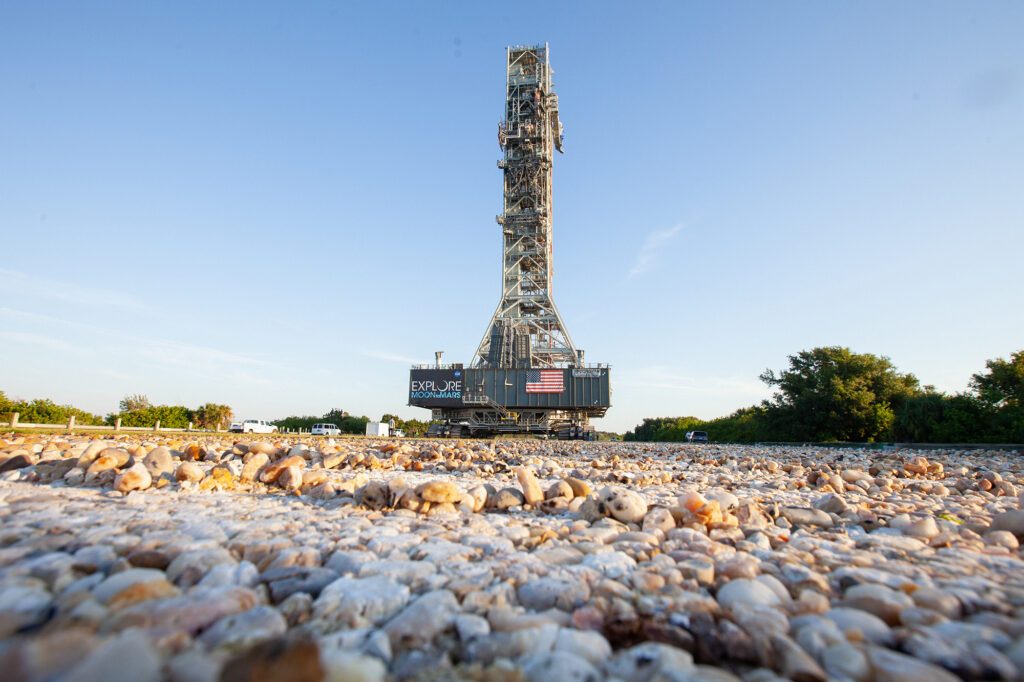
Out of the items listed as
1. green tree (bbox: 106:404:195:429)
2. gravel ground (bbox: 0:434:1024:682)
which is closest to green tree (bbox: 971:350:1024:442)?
gravel ground (bbox: 0:434:1024:682)

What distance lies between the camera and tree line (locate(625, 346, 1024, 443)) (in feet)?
49.3

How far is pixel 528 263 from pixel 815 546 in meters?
43.0

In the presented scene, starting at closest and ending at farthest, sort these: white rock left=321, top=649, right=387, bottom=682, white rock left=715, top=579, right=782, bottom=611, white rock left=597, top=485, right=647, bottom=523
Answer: white rock left=321, top=649, right=387, bottom=682 → white rock left=715, top=579, right=782, bottom=611 → white rock left=597, top=485, right=647, bottom=523

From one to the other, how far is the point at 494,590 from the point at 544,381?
32.2 meters

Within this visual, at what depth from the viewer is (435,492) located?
2768 mm

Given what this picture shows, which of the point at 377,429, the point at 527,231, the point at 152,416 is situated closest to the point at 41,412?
the point at 152,416

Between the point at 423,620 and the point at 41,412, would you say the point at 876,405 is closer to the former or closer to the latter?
the point at 423,620

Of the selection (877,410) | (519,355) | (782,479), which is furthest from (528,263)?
(782,479)

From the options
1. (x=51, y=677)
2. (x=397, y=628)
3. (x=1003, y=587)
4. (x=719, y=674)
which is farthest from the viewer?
(x=1003, y=587)

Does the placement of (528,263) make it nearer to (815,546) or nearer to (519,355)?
(519,355)

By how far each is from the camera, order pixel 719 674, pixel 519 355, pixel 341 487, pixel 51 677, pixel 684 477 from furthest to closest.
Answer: pixel 519 355
pixel 684 477
pixel 341 487
pixel 719 674
pixel 51 677

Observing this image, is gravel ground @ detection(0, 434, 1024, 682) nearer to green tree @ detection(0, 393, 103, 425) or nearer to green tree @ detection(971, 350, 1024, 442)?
green tree @ detection(971, 350, 1024, 442)

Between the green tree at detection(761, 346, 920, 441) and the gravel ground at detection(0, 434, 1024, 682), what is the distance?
73.1 ft

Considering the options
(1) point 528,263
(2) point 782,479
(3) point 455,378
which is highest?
(1) point 528,263
